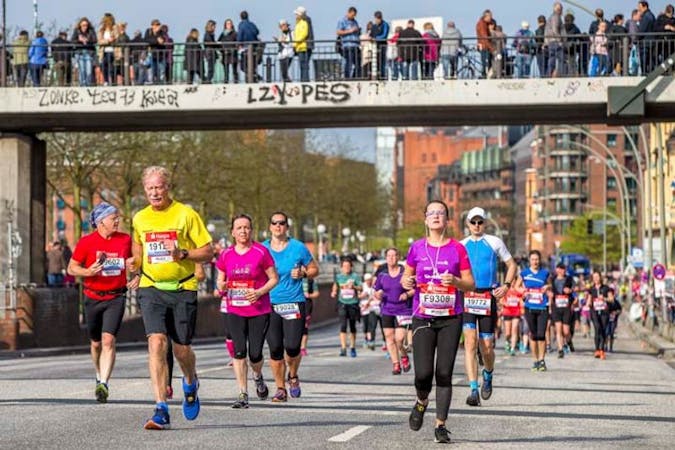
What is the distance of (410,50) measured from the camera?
35.2 m

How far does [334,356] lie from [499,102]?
610 cm

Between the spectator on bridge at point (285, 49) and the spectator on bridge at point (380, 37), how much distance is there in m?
1.72

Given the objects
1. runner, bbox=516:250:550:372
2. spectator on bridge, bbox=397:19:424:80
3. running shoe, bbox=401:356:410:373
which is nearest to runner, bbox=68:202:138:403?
running shoe, bbox=401:356:410:373

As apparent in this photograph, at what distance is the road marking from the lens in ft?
41.5

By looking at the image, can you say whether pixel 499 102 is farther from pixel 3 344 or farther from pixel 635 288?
pixel 635 288

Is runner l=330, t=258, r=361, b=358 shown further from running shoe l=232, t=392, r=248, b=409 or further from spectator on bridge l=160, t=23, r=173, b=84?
running shoe l=232, t=392, r=248, b=409

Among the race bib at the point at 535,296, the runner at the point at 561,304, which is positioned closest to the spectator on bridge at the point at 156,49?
the runner at the point at 561,304

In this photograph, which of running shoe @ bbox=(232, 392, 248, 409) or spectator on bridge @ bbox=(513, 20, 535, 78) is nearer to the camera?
running shoe @ bbox=(232, 392, 248, 409)

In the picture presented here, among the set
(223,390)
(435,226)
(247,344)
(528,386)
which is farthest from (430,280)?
(528,386)

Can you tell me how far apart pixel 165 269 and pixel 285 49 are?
74.0 ft

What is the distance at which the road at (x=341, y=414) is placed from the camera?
41.3 ft

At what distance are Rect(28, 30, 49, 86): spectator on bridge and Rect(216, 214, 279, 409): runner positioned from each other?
2032 centimetres

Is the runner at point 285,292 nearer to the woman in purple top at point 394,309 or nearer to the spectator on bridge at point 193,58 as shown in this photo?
the woman in purple top at point 394,309

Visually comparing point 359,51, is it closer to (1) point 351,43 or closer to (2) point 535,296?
(1) point 351,43
